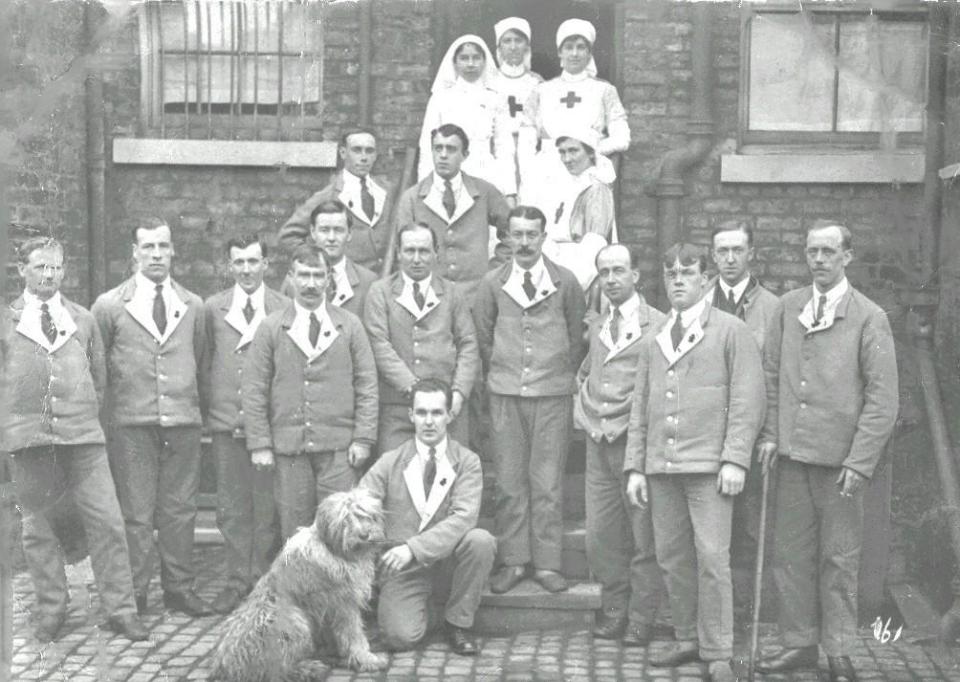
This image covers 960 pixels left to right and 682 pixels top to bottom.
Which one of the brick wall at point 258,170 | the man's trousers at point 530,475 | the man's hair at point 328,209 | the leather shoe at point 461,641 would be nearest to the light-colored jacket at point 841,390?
the man's trousers at point 530,475

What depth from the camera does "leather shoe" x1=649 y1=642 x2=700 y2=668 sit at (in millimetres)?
5109

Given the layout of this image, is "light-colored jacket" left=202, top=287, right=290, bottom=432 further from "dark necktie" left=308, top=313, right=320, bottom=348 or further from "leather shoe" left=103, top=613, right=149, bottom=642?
"leather shoe" left=103, top=613, right=149, bottom=642

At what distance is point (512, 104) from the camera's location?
690 cm

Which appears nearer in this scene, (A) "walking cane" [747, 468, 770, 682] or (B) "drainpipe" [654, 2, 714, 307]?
(A) "walking cane" [747, 468, 770, 682]

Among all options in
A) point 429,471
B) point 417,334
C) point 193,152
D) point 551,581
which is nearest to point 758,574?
point 551,581

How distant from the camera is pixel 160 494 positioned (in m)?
5.81

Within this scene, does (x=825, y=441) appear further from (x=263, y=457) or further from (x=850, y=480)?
(x=263, y=457)

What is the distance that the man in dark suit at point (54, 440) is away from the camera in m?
5.30

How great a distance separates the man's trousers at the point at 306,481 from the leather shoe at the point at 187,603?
56cm

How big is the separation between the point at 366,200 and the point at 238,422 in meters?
1.49

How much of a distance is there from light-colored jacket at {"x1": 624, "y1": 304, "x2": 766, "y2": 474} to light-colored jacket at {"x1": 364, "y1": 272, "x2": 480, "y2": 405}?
1029 mm

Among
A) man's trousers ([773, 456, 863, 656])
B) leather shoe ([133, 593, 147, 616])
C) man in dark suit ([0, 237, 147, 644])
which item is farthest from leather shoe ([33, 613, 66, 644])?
man's trousers ([773, 456, 863, 656])

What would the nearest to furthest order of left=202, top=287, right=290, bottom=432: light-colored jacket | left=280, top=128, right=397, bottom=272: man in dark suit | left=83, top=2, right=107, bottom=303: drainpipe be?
left=202, top=287, right=290, bottom=432: light-colored jacket < left=280, top=128, right=397, bottom=272: man in dark suit < left=83, top=2, right=107, bottom=303: drainpipe

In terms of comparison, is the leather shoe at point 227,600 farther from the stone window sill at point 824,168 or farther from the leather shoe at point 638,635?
Answer: the stone window sill at point 824,168
